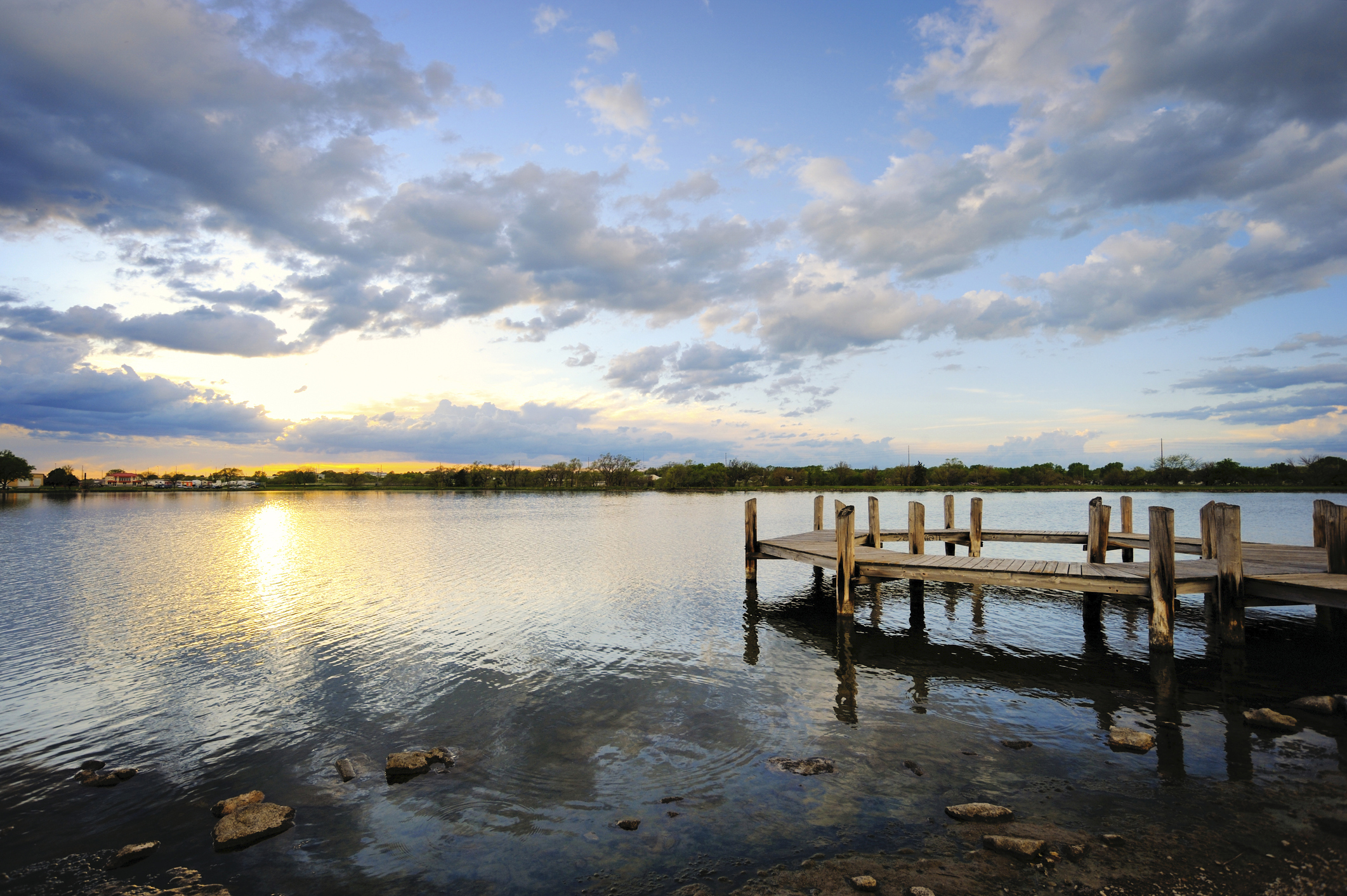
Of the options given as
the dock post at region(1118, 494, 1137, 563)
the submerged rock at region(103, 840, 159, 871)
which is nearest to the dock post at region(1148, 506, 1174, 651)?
the dock post at region(1118, 494, 1137, 563)

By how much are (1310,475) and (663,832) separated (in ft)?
470

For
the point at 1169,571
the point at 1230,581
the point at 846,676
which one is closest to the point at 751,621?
the point at 846,676

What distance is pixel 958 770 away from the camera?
7625mm

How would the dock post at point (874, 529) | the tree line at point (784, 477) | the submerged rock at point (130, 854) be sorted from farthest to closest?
1. the tree line at point (784, 477)
2. the dock post at point (874, 529)
3. the submerged rock at point (130, 854)

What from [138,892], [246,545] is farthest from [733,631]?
[246,545]

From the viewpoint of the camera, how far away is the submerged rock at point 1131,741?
8.24 meters

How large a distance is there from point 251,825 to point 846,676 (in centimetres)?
952

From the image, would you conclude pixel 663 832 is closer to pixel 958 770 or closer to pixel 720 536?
pixel 958 770

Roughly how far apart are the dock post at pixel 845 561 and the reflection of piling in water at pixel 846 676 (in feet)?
1.06

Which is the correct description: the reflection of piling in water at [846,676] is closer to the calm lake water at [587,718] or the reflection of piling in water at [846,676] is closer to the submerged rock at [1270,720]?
the calm lake water at [587,718]

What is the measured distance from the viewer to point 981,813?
6.45m

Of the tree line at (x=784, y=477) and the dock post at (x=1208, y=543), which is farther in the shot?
the tree line at (x=784, y=477)

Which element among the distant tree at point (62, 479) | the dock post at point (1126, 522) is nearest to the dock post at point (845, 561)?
the dock post at point (1126, 522)

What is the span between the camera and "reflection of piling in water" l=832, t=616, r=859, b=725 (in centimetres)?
977
